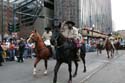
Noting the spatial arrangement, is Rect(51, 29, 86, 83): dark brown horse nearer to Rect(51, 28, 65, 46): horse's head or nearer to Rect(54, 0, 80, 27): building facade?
Rect(51, 28, 65, 46): horse's head

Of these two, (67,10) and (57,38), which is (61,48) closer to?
(57,38)

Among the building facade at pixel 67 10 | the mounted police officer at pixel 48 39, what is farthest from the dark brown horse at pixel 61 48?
the building facade at pixel 67 10

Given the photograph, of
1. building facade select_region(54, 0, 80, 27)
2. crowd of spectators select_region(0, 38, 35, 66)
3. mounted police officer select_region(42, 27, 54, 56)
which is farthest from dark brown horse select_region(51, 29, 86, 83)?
building facade select_region(54, 0, 80, 27)

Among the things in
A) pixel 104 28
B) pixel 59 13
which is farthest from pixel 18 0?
pixel 104 28

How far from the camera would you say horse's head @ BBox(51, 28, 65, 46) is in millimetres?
12086

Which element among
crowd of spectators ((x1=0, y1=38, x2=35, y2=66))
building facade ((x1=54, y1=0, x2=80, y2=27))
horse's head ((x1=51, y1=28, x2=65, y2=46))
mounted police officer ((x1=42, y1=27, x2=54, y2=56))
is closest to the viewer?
horse's head ((x1=51, y1=28, x2=65, y2=46))

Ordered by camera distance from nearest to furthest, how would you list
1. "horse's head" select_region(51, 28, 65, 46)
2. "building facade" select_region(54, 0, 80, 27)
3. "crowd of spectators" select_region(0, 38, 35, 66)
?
"horse's head" select_region(51, 28, 65, 46), "crowd of spectators" select_region(0, 38, 35, 66), "building facade" select_region(54, 0, 80, 27)

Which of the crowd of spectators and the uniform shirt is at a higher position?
the uniform shirt

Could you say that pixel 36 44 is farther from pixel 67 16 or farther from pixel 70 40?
pixel 67 16

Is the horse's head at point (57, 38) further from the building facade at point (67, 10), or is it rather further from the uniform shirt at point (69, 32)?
the building facade at point (67, 10)

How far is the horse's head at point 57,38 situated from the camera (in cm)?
1209

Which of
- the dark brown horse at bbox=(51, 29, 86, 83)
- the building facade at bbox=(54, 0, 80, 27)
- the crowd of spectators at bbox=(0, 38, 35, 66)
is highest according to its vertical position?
the building facade at bbox=(54, 0, 80, 27)

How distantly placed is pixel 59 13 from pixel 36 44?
67904mm

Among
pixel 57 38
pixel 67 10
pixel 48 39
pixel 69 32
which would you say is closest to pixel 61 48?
pixel 57 38
